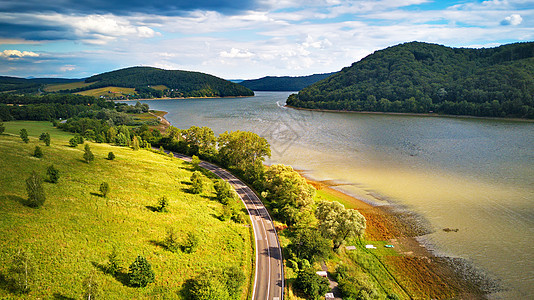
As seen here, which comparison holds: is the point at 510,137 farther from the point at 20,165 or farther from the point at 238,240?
the point at 20,165

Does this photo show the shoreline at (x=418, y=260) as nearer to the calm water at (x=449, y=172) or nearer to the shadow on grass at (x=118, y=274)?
the calm water at (x=449, y=172)

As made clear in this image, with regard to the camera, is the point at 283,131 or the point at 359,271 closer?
the point at 359,271

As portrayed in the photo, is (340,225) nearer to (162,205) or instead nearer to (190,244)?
(190,244)

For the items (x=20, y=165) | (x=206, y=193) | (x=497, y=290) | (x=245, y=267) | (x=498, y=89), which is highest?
→ (x=498, y=89)

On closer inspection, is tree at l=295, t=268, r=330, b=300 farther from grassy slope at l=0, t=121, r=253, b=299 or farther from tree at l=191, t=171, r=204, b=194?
tree at l=191, t=171, r=204, b=194

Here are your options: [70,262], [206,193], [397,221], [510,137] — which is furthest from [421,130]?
[70,262]

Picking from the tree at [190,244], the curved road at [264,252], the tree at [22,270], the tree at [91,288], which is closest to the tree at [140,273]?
the tree at [91,288]

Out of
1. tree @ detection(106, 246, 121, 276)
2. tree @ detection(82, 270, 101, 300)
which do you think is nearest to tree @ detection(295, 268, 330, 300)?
tree @ detection(106, 246, 121, 276)
